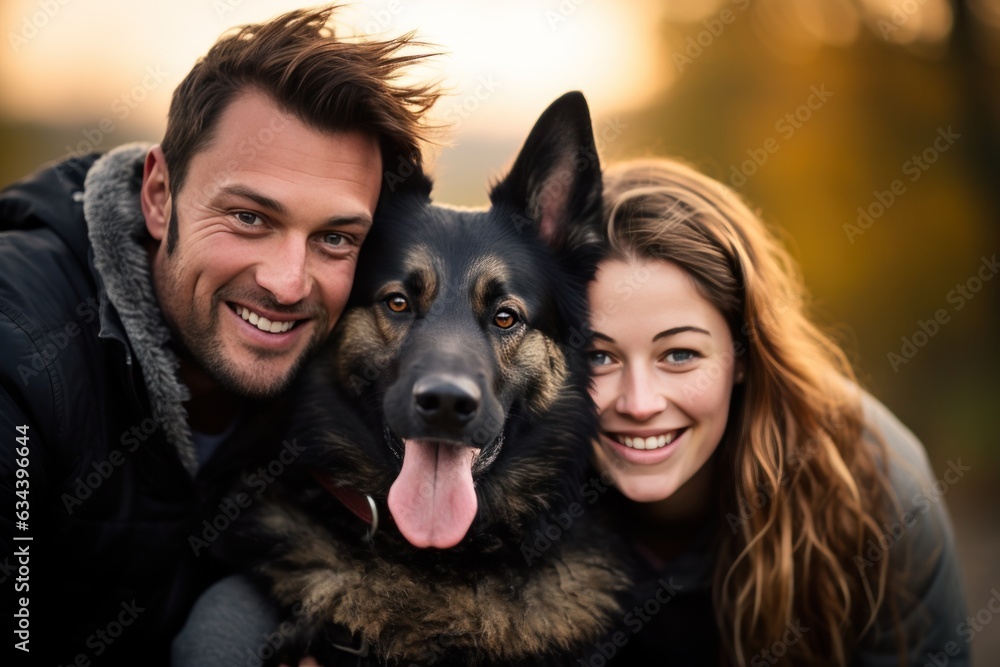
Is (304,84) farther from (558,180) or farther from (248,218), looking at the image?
(558,180)

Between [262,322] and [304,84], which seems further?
[262,322]

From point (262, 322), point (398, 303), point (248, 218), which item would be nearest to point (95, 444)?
point (262, 322)

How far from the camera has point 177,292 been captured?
2.92 meters

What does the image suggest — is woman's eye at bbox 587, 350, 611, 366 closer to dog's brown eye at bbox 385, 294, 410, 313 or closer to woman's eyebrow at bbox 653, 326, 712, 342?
woman's eyebrow at bbox 653, 326, 712, 342

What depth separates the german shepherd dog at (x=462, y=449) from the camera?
270 cm

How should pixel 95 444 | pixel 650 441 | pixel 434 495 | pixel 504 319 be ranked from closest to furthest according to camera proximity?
pixel 434 495, pixel 95 444, pixel 504 319, pixel 650 441

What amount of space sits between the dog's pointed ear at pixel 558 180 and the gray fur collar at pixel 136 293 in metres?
1.43

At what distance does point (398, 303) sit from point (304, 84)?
864 millimetres

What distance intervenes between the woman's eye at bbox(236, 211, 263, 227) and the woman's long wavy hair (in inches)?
56.3

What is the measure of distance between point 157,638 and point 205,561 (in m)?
0.33

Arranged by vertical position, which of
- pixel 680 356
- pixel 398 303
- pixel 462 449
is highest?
pixel 680 356

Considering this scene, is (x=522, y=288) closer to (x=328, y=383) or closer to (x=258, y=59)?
(x=328, y=383)

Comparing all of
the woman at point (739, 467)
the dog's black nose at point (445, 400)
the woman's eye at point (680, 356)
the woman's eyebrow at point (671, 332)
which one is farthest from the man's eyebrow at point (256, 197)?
the woman's eye at point (680, 356)

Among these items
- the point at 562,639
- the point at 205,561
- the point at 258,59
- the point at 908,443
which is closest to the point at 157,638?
the point at 205,561
